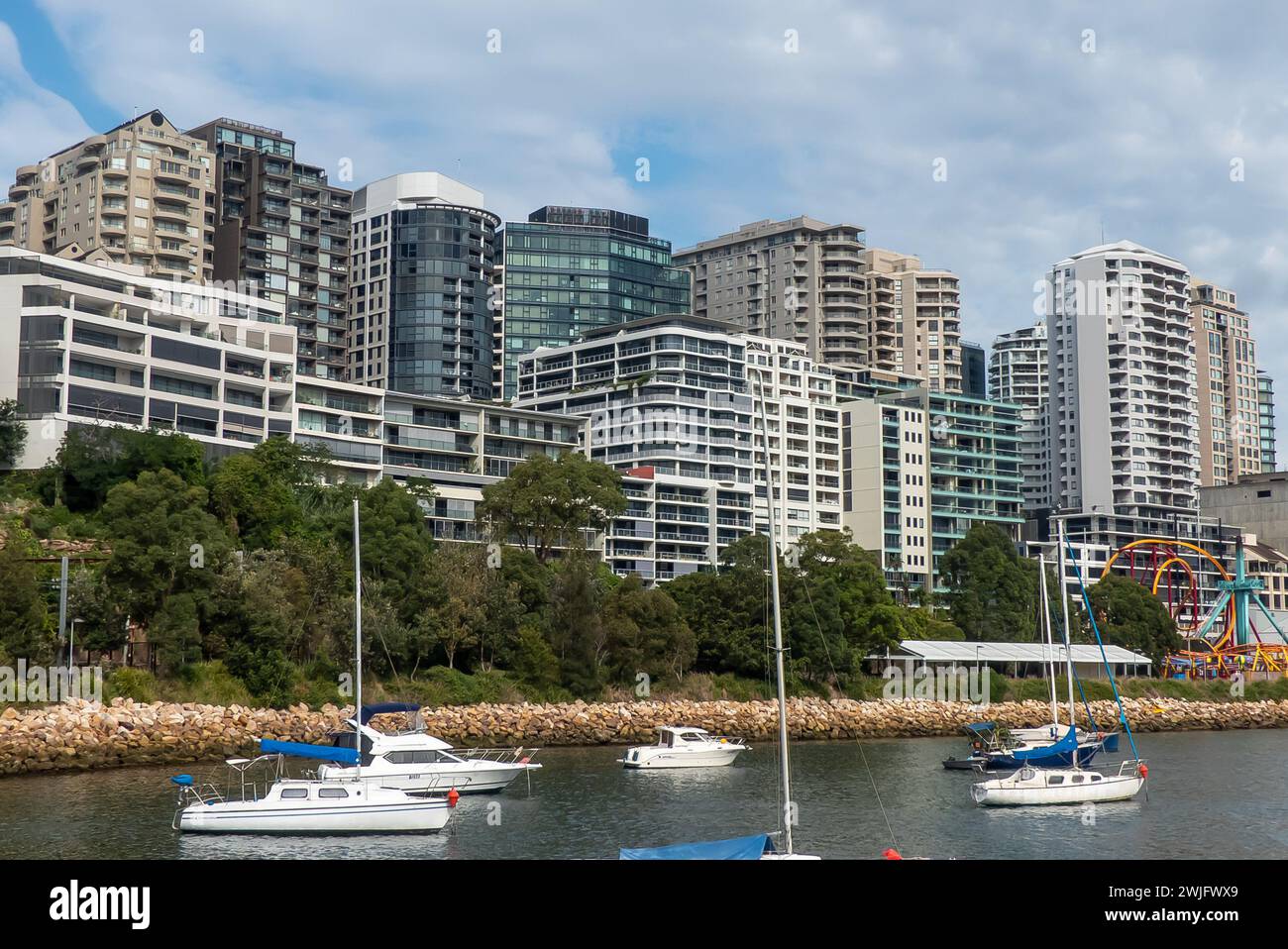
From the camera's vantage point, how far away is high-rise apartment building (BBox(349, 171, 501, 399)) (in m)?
180

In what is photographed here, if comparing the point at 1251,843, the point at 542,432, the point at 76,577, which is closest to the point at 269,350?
the point at 542,432

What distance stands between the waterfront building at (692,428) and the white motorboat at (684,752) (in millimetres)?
64210

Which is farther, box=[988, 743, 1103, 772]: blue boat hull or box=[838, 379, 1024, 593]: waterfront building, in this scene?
box=[838, 379, 1024, 593]: waterfront building

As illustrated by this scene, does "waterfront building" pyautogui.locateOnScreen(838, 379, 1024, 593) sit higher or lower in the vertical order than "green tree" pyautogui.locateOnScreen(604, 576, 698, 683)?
higher

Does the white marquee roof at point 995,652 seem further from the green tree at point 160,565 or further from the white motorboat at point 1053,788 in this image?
the green tree at point 160,565

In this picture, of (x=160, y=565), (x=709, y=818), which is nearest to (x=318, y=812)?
(x=709, y=818)

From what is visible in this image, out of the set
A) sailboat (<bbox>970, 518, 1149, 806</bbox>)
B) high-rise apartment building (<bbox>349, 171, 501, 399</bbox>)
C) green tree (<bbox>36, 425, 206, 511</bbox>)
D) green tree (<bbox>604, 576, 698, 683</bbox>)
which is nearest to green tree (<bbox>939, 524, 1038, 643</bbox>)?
green tree (<bbox>604, 576, 698, 683</bbox>)

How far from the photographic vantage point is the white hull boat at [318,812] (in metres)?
40.3

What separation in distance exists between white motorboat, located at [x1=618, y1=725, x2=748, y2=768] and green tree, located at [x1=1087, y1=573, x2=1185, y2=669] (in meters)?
68.5

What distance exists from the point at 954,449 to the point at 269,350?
8940 cm

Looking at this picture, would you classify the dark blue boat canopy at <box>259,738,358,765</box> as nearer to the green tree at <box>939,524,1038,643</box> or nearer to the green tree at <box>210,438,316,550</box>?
the green tree at <box>210,438,316,550</box>

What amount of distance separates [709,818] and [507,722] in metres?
29.0

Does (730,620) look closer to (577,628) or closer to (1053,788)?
(577,628)

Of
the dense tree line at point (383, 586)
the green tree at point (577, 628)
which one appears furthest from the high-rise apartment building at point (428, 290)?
the green tree at point (577, 628)
